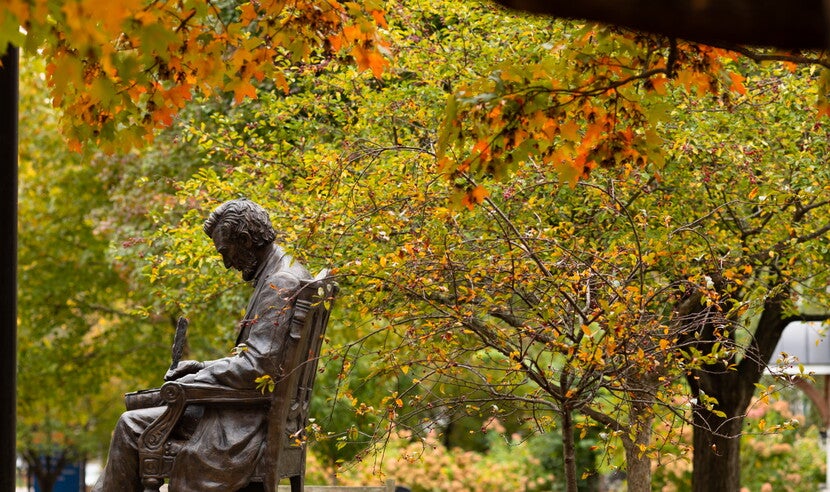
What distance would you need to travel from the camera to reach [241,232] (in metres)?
7.76

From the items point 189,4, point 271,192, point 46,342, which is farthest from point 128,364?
point 189,4

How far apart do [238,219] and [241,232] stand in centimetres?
8

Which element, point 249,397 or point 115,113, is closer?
point 115,113

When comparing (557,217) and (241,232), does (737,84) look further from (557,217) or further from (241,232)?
(557,217)

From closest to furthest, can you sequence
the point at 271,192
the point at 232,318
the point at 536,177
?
1. the point at 536,177
2. the point at 271,192
3. the point at 232,318

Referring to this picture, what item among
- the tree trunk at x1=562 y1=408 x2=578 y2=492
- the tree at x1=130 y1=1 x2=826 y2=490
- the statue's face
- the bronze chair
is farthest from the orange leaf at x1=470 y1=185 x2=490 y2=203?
the statue's face

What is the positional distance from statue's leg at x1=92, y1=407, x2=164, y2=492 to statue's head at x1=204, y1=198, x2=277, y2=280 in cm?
96

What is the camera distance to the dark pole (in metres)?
5.86

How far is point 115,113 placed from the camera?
6516 millimetres

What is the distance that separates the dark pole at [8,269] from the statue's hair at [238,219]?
1.63 meters

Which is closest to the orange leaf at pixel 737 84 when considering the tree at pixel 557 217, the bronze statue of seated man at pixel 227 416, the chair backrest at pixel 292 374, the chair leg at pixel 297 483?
the tree at pixel 557 217

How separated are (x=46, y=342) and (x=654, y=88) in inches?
704

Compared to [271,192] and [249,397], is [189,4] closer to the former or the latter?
[249,397]

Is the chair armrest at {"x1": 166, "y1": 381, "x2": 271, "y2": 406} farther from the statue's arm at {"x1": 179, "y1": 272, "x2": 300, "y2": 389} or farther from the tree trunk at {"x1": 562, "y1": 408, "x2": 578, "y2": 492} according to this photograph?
the tree trunk at {"x1": 562, "y1": 408, "x2": 578, "y2": 492}
